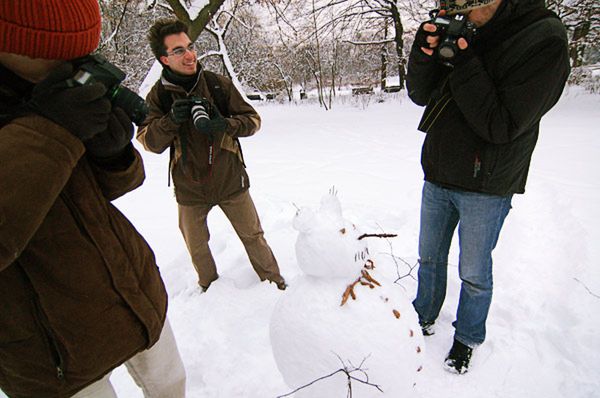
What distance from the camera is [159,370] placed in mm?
1238

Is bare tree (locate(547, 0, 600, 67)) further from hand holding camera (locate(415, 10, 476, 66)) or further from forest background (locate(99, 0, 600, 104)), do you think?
hand holding camera (locate(415, 10, 476, 66))

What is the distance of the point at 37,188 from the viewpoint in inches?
30.3

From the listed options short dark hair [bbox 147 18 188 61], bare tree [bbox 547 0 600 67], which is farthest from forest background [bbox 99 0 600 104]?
short dark hair [bbox 147 18 188 61]

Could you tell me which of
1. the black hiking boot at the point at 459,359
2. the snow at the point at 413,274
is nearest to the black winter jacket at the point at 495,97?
the snow at the point at 413,274

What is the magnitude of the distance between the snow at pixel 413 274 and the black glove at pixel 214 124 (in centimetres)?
65

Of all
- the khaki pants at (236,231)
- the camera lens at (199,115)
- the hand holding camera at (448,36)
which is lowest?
the khaki pants at (236,231)

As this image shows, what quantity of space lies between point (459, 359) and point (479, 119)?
1.22 metres

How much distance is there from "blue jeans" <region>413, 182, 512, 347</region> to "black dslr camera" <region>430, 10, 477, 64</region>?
0.61m

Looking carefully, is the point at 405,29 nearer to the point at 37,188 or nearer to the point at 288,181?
the point at 288,181

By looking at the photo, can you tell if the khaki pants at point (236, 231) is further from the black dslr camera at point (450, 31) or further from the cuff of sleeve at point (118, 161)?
the black dslr camera at point (450, 31)

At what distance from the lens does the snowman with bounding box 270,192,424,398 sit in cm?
107

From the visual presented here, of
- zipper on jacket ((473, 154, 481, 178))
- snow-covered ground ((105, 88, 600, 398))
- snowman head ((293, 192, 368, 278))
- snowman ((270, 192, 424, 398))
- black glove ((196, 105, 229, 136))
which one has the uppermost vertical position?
black glove ((196, 105, 229, 136))

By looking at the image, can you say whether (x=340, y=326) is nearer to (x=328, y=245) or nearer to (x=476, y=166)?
(x=328, y=245)

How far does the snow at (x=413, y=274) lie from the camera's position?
5.71 ft
